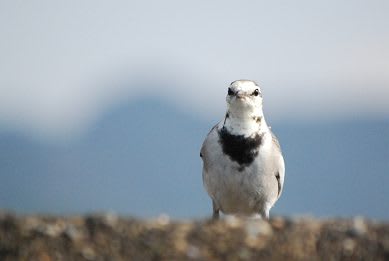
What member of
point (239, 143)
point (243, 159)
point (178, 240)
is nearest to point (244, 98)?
point (239, 143)

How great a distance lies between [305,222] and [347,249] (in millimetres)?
746

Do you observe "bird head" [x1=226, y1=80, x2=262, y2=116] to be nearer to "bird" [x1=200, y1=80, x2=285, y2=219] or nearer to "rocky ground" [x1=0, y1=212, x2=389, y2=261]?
"bird" [x1=200, y1=80, x2=285, y2=219]

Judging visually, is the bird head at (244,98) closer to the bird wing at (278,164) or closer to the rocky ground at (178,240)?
the bird wing at (278,164)

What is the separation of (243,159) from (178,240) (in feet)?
16.0

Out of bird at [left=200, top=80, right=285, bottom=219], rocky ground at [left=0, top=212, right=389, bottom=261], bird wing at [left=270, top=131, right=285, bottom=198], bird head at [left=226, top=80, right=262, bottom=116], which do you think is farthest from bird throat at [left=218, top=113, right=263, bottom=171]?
rocky ground at [left=0, top=212, right=389, bottom=261]

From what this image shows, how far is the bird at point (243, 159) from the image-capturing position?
62.7ft

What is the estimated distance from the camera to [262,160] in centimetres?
1919

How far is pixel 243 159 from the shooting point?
19.1 metres

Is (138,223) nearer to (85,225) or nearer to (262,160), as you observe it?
(85,225)

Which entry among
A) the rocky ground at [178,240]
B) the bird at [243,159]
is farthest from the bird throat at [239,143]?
the rocky ground at [178,240]

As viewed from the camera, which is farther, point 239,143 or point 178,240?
point 239,143

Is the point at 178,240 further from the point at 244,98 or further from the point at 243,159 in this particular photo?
the point at 244,98

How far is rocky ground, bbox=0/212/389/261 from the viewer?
47.1 feet

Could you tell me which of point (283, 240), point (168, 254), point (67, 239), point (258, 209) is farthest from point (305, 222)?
point (258, 209)
